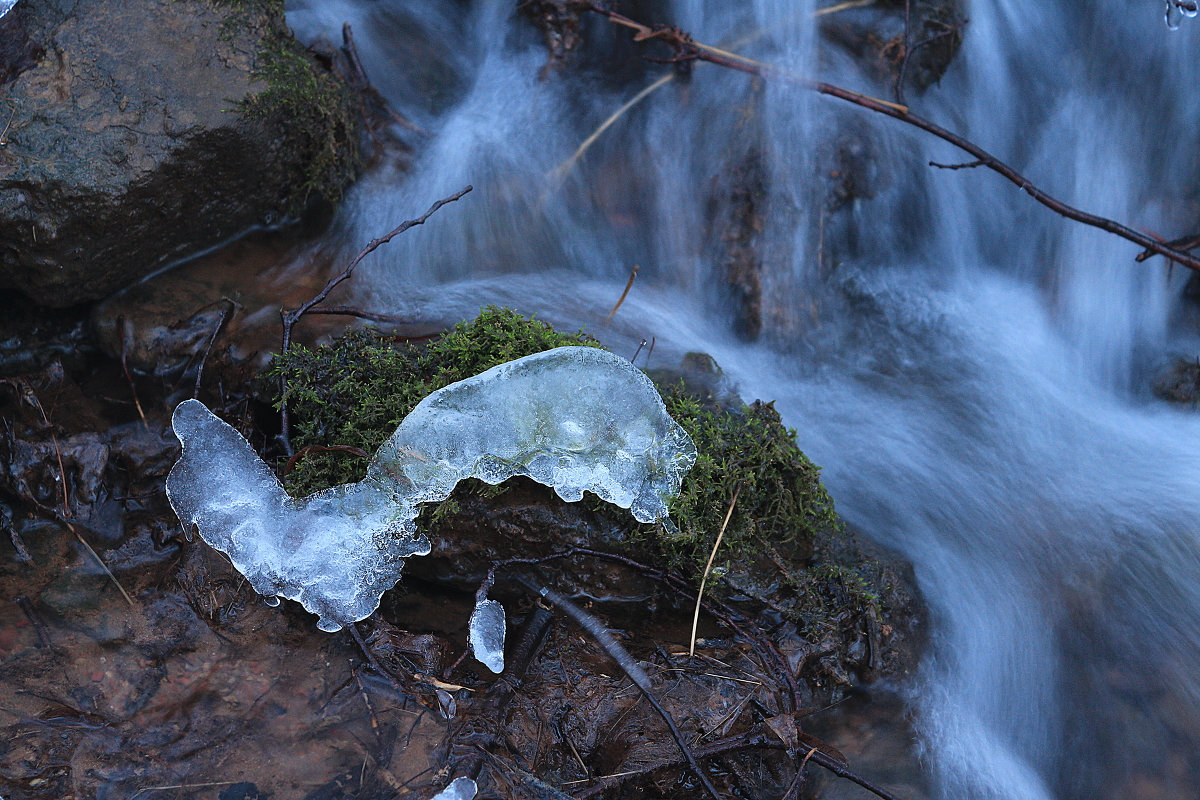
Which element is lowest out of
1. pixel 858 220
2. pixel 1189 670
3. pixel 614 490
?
pixel 1189 670

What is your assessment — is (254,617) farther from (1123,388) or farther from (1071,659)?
(1123,388)

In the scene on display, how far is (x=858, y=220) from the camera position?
521 cm

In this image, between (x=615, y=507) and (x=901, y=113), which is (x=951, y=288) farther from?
(x=615, y=507)

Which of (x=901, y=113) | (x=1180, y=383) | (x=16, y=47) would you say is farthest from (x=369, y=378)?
(x=1180, y=383)

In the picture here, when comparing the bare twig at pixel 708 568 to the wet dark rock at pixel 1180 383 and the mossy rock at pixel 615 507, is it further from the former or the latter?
the wet dark rock at pixel 1180 383

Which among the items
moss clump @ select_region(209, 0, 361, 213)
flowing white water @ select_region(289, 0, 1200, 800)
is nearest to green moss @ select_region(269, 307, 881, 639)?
flowing white water @ select_region(289, 0, 1200, 800)

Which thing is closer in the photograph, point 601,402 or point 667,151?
point 601,402

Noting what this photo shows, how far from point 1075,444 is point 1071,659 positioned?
54.7 inches

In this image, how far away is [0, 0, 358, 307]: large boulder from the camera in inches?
142

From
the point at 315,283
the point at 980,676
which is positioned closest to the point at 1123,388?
the point at 980,676

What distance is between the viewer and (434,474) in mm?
3023

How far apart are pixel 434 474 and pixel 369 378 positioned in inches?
28.4

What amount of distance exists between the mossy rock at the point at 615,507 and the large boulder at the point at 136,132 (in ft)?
3.71

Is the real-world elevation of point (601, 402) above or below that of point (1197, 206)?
below
